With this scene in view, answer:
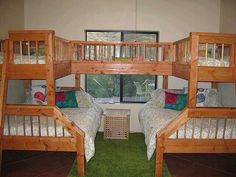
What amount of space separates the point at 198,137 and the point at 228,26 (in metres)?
2.49

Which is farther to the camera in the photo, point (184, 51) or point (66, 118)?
point (184, 51)

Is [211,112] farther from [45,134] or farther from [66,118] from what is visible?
[45,134]

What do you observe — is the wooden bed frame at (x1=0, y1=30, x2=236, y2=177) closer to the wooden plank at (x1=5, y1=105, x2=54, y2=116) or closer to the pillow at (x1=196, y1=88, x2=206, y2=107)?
the wooden plank at (x1=5, y1=105, x2=54, y2=116)

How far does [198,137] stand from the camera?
2.82 m

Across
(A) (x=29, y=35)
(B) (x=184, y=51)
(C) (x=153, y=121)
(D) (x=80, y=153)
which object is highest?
(A) (x=29, y=35)

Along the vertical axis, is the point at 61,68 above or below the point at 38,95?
above

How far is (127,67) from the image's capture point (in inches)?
155

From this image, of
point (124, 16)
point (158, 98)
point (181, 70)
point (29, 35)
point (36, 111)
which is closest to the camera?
point (29, 35)


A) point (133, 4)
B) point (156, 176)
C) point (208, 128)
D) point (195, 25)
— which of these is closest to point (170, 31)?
point (195, 25)

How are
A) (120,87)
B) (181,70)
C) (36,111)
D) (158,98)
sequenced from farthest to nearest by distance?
(120,87)
(158,98)
(181,70)
(36,111)

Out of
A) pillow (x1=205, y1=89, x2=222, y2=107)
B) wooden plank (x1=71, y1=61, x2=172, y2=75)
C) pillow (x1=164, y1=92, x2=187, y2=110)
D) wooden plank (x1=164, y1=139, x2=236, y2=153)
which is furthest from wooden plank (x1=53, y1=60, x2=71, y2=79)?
pillow (x1=205, y1=89, x2=222, y2=107)

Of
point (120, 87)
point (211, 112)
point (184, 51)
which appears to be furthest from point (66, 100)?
point (211, 112)

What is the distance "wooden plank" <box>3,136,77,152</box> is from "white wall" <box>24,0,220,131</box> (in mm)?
2543

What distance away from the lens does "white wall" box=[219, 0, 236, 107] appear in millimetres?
4176
